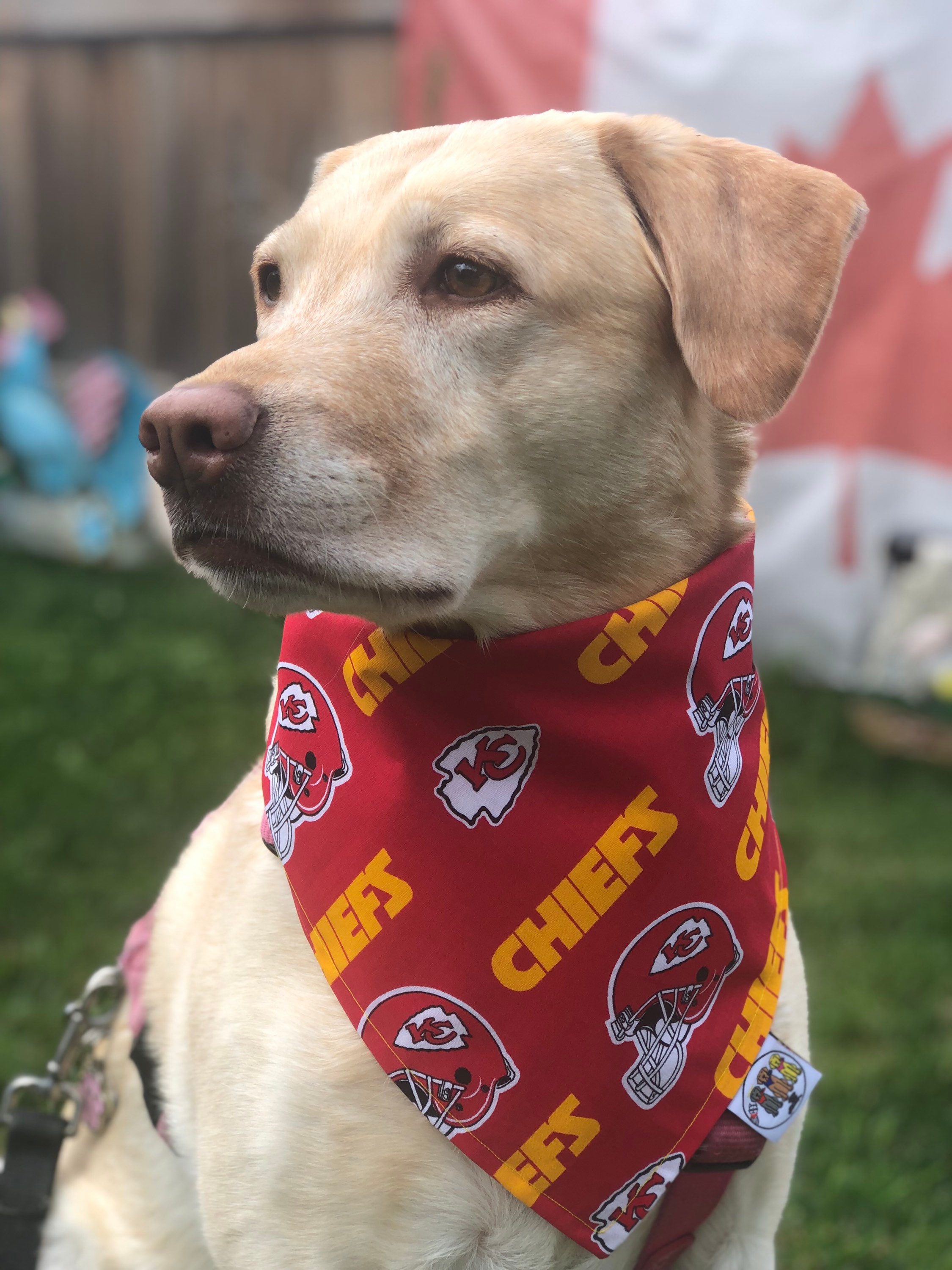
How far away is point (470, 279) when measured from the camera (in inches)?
61.3

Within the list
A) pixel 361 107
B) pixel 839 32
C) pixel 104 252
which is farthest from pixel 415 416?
pixel 104 252

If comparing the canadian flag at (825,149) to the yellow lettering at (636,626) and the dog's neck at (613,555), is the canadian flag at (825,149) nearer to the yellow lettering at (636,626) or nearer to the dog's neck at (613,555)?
the dog's neck at (613,555)

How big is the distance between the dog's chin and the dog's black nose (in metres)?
0.09

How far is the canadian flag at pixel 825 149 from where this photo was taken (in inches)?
190

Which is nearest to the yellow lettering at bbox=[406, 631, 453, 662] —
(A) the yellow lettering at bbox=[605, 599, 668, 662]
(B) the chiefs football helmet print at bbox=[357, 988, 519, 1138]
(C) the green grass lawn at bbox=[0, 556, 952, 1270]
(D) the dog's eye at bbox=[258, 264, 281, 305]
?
(A) the yellow lettering at bbox=[605, 599, 668, 662]

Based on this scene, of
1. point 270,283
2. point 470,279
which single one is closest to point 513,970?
point 470,279

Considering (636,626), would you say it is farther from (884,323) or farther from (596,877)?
(884,323)

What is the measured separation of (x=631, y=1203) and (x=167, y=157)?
6.15 m

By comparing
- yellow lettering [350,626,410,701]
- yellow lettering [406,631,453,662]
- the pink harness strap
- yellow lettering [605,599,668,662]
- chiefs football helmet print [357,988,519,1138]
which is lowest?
the pink harness strap

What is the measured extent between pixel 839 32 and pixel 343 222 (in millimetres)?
4021

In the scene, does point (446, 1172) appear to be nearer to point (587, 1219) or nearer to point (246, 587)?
point (587, 1219)

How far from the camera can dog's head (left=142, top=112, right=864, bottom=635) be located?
1438mm

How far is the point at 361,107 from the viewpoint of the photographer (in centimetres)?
589

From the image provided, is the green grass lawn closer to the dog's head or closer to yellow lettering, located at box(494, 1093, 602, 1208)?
yellow lettering, located at box(494, 1093, 602, 1208)
